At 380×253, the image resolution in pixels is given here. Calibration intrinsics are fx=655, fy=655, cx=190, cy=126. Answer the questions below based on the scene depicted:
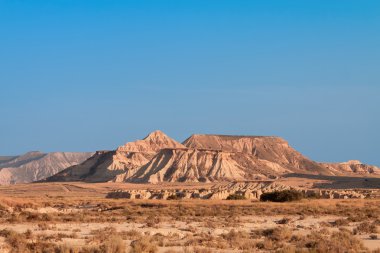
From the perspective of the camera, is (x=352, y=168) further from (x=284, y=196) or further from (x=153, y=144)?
(x=284, y=196)

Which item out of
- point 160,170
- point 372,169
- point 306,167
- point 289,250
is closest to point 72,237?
point 289,250

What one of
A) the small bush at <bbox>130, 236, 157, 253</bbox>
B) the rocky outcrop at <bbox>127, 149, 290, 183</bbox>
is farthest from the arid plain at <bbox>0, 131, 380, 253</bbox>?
the rocky outcrop at <bbox>127, 149, 290, 183</bbox>

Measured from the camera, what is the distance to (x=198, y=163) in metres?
136

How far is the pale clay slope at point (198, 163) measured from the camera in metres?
132

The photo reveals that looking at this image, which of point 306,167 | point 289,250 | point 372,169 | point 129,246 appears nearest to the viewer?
point 289,250

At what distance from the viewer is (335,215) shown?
37594mm

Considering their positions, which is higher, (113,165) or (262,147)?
(262,147)

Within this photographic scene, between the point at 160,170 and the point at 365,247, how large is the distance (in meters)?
113

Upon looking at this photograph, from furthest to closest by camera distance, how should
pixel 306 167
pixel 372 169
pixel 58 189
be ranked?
pixel 372 169 < pixel 306 167 < pixel 58 189

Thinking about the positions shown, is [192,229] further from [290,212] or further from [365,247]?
[290,212]

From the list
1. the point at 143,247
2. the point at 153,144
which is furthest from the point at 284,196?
the point at 153,144

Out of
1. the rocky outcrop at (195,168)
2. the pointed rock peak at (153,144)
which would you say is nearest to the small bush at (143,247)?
the rocky outcrop at (195,168)

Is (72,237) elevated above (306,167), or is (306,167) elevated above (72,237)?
(306,167)

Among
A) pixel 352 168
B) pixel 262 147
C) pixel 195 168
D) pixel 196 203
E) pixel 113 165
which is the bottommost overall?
pixel 196 203
